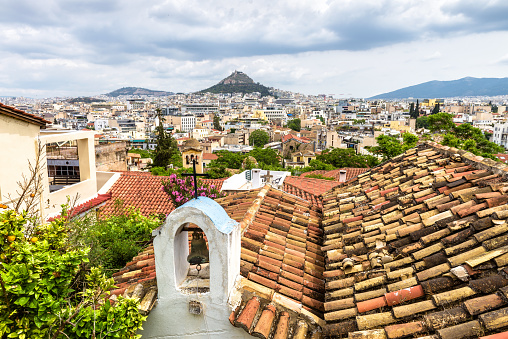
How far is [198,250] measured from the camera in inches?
160

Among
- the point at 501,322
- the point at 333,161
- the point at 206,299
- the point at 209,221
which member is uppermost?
the point at 209,221

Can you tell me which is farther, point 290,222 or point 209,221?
point 290,222

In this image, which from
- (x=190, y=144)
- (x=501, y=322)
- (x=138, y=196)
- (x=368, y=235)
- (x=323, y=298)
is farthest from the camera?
(x=190, y=144)

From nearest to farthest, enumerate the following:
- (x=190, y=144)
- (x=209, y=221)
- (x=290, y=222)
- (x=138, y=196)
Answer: (x=209, y=221) → (x=290, y=222) → (x=138, y=196) → (x=190, y=144)

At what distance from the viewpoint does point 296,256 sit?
195 inches

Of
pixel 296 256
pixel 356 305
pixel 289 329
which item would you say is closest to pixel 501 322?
pixel 356 305

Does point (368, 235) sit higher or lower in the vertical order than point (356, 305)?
higher

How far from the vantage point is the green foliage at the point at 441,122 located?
33.0 m

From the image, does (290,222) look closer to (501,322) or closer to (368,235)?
(368,235)

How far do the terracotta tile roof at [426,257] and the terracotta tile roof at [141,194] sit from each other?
379 inches

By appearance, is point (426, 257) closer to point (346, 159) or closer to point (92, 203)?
point (92, 203)

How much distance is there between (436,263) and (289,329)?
1766 mm

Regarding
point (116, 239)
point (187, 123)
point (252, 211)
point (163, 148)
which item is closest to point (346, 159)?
point (163, 148)

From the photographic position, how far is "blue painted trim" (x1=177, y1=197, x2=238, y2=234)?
350 cm
